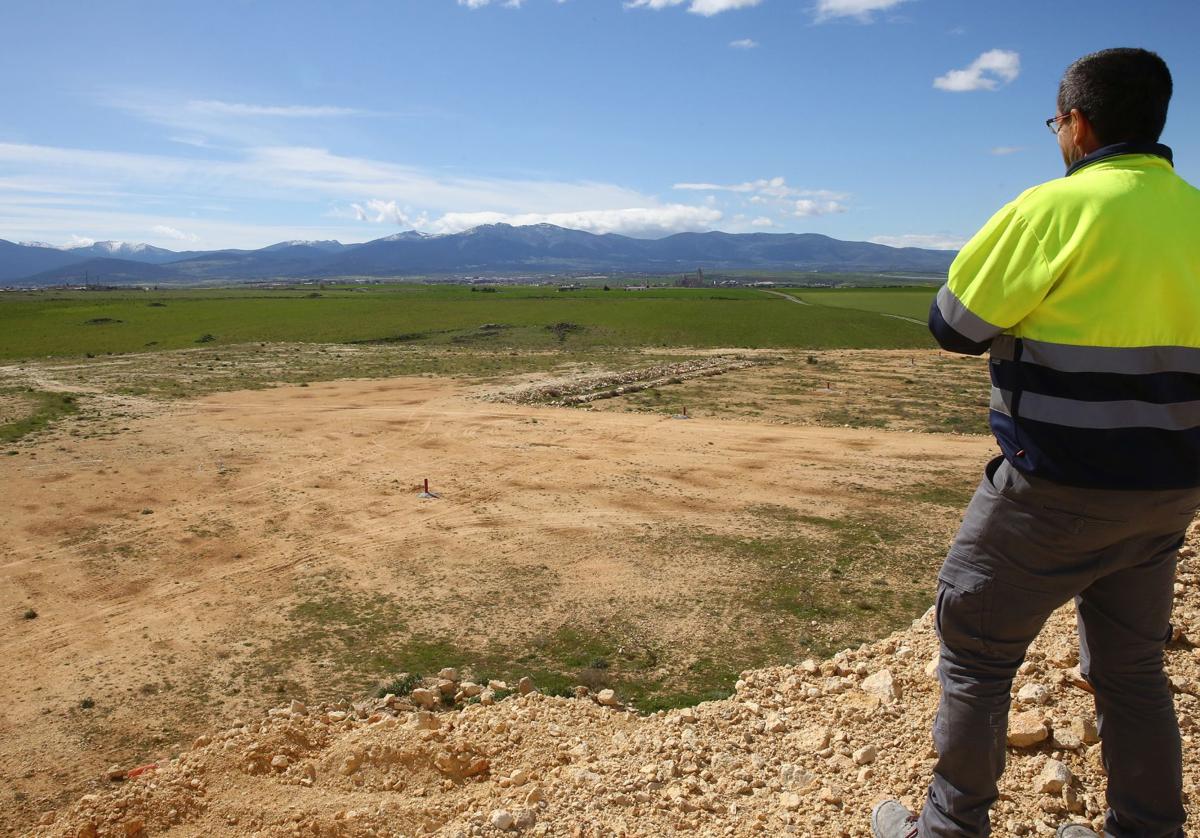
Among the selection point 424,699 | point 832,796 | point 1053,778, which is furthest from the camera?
point 424,699

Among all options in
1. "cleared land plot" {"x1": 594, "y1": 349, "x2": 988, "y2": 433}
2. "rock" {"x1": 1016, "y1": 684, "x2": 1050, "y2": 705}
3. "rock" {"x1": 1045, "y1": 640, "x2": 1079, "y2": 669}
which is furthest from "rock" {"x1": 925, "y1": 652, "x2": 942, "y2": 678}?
"cleared land plot" {"x1": 594, "y1": 349, "x2": 988, "y2": 433}

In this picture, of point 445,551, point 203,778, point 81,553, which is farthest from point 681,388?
point 203,778

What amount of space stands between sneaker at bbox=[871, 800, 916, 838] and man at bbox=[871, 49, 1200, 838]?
1.09 ft

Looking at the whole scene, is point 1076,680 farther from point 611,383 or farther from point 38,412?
point 38,412

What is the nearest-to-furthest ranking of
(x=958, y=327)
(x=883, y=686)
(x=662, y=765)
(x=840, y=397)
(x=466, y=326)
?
(x=958, y=327)
(x=662, y=765)
(x=883, y=686)
(x=840, y=397)
(x=466, y=326)

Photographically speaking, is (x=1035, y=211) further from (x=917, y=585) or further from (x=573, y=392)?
(x=573, y=392)

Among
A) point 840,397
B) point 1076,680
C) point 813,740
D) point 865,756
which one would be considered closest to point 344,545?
point 813,740

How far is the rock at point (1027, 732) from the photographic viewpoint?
165 inches

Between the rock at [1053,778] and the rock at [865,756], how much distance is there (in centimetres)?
81

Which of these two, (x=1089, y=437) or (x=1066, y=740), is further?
(x=1066, y=740)

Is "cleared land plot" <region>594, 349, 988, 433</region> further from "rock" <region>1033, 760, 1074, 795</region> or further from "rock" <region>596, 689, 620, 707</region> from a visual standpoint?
"rock" <region>1033, 760, 1074, 795</region>

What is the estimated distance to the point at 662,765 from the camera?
182 inches

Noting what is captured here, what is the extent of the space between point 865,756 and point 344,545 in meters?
9.74

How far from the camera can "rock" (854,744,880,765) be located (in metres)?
4.38
